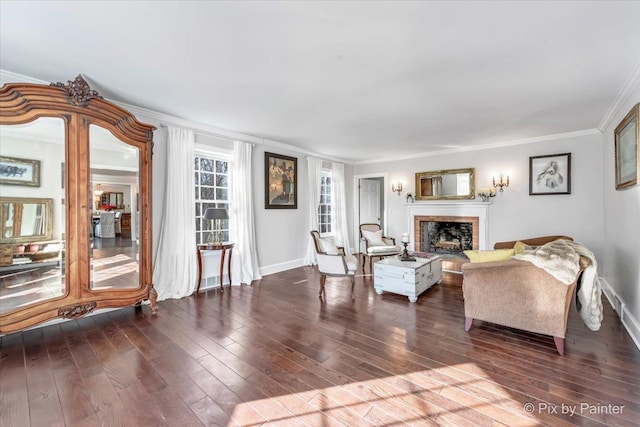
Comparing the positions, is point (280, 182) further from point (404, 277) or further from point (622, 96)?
point (622, 96)

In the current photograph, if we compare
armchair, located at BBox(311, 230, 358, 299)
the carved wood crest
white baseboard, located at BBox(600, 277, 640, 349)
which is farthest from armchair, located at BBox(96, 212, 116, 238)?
white baseboard, located at BBox(600, 277, 640, 349)

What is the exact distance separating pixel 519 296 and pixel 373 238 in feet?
10.7

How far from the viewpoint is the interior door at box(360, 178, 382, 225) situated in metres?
7.82

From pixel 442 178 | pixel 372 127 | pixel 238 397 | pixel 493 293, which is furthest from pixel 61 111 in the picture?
pixel 442 178

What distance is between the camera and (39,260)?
2674mm

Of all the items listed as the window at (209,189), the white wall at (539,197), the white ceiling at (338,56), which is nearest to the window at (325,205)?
the white wall at (539,197)

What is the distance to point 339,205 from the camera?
708 centimetres

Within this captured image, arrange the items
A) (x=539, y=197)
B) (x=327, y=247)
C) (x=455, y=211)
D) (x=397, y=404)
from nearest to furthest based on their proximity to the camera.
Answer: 1. (x=397, y=404)
2. (x=327, y=247)
3. (x=539, y=197)
4. (x=455, y=211)

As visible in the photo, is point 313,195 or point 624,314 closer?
point 624,314

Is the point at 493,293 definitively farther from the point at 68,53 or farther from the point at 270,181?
the point at 68,53

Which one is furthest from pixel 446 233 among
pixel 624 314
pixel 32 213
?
pixel 32 213

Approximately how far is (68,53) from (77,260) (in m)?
1.89

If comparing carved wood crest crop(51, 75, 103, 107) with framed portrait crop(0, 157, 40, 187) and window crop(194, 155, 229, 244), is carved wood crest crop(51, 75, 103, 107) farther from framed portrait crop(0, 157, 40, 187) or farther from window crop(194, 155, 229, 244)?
window crop(194, 155, 229, 244)

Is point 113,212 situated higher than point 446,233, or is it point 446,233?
point 113,212
